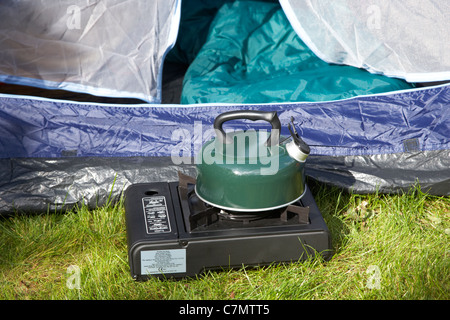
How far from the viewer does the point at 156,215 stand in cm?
145

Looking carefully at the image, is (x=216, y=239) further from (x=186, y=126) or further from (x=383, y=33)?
(x=383, y=33)

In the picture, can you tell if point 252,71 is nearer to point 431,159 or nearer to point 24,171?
point 431,159

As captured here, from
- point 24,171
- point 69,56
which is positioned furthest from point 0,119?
point 69,56

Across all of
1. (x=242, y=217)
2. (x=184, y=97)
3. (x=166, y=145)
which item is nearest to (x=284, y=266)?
(x=242, y=217)

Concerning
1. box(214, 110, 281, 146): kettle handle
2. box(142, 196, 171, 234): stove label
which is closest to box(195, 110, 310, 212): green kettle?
box(214, 110, 281, 146): kettle handle

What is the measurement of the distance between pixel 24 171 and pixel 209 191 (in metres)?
0.63

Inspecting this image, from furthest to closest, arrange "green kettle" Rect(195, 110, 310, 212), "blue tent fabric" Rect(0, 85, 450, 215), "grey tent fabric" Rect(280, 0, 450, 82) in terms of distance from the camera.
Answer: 1. "grey tent fabric" Rect(280, 0, 450, 82)
2. "blue tent fabric" Rect(0, 85, 450, 215)
3. "green kettle" Rect(195, 110, 310, 212)

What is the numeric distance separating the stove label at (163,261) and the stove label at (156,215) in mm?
56

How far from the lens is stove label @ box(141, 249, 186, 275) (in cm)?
137

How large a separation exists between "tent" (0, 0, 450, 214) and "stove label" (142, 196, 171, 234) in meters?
0.22

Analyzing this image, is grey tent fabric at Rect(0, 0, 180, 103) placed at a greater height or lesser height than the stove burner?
greater

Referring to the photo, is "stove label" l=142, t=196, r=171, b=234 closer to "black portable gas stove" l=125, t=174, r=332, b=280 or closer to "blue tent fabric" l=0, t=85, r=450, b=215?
"black portable gas stove" l=125, t=174, r=332, b=280

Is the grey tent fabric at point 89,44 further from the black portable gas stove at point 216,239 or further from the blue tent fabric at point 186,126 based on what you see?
the black portable gas stove at point 216,239

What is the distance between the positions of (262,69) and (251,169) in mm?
993
